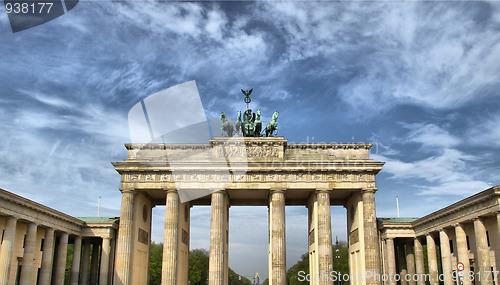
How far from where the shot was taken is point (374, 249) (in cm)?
3875

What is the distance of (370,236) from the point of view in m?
39.1

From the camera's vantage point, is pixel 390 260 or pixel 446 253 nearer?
pixel 446 253

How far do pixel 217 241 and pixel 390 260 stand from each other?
16.9 metres

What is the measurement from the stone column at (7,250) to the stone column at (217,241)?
15850 millimetres

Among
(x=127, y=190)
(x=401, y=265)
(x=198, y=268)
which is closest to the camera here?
(x=127, y=190)

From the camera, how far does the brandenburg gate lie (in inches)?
1540

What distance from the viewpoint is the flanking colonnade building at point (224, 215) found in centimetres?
3856

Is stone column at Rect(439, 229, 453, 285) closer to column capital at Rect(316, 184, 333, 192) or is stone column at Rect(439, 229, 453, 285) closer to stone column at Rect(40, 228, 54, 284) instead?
column capital at Rect(316, 184, 333, 192)

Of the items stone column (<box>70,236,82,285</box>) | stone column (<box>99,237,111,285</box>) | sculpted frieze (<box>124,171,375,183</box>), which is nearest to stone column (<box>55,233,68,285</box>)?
stone column (<box>70,236,82,285</box>)

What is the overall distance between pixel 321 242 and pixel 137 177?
18.3 m

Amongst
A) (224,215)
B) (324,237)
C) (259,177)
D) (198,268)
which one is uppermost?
(259,177)

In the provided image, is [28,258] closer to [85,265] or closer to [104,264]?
[104,264]

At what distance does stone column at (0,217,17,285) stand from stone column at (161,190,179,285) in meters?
12.6

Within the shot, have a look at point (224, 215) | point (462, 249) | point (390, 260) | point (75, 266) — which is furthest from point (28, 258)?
point (462, 249)
